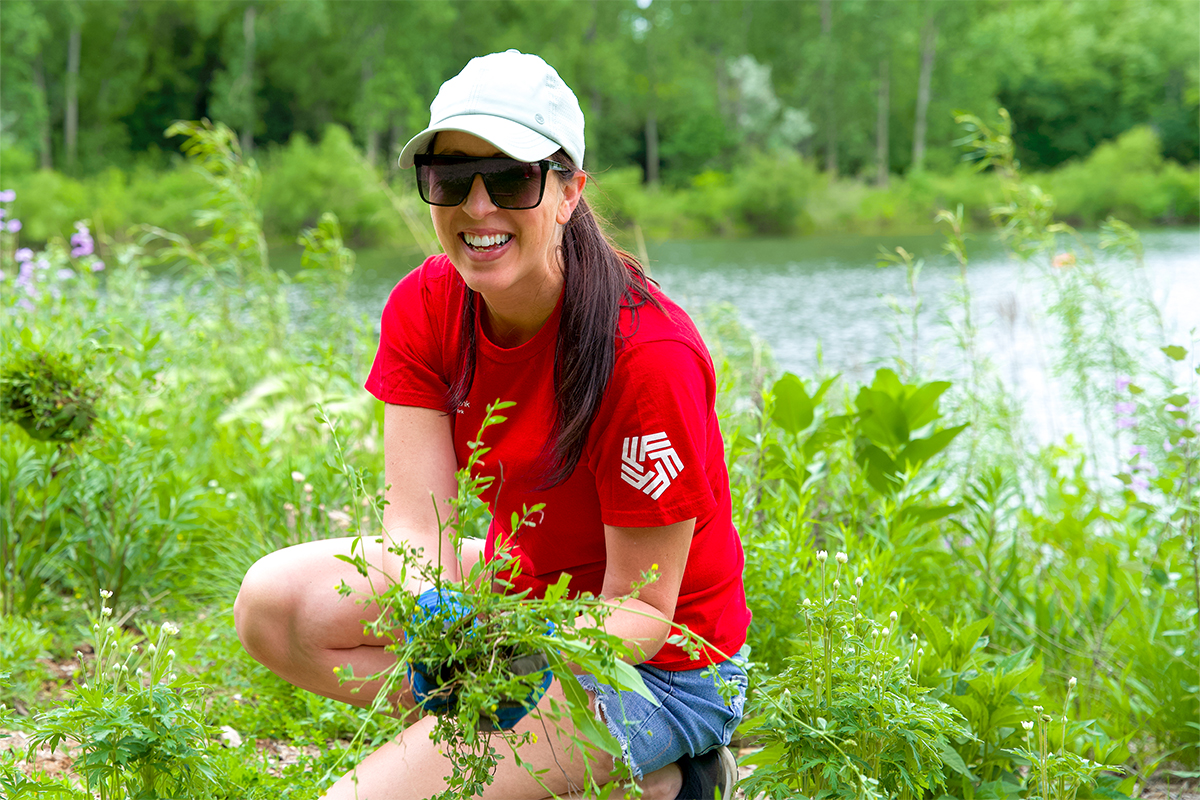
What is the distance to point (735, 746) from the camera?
2293 millimetres

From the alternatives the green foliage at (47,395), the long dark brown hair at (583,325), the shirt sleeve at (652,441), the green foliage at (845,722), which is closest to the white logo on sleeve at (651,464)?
the shirt sleeve at (652,441)

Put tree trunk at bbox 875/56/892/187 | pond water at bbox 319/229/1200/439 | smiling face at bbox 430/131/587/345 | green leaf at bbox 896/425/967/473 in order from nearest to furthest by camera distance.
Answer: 1. smiling face at bbox 430/131/587/345
2. green leaf at bbox 896/425/967/473
3. pond water at bbox 319/229/1200/439
4. tree trunk at bbox 875/56/892/187

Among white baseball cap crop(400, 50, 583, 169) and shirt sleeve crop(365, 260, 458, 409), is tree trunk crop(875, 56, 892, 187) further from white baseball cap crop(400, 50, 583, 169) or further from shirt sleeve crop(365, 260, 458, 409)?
white baseball cap crop(400, 50, 583, 169)

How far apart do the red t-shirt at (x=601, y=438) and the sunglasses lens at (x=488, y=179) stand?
0.23 metres

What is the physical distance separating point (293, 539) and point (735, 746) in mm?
1341

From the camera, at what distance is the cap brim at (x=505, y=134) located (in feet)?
4.99

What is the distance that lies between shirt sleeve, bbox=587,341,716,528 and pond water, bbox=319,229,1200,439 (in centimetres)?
149

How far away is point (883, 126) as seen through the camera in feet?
110

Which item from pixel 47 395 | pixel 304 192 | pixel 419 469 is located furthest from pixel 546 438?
pixel 304 192

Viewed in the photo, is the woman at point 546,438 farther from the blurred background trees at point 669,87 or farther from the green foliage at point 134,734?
the blurred background trees at point 669,87

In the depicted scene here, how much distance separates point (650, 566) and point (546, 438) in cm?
29

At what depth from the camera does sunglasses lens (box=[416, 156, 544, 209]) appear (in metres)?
1.59

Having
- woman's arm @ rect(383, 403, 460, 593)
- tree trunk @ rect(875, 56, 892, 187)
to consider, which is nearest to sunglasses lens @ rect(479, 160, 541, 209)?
woman's arm @ rect(383, 403, 460, 593)

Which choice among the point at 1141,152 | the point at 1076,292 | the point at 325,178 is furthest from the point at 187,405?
the point at 1141,152
